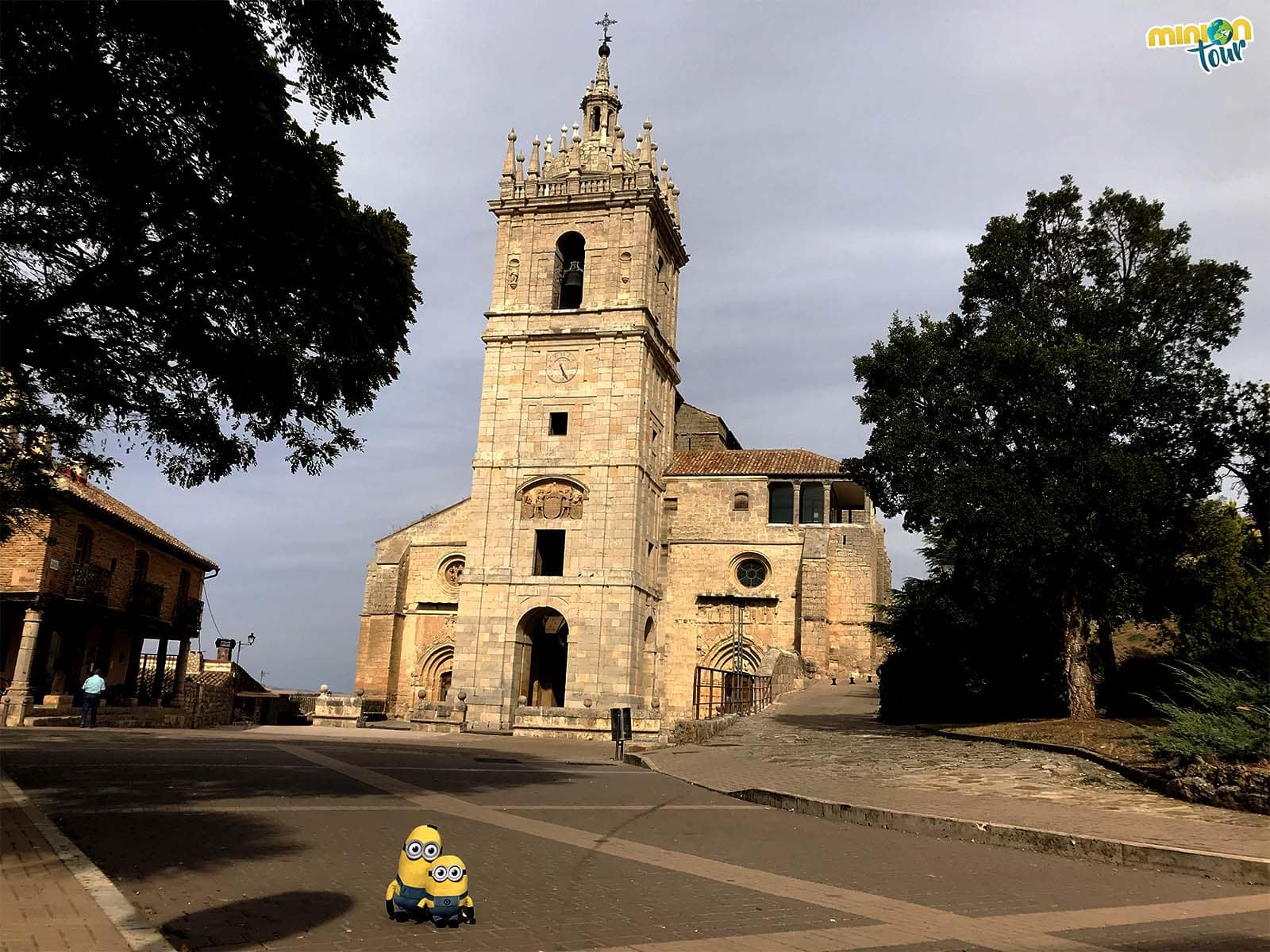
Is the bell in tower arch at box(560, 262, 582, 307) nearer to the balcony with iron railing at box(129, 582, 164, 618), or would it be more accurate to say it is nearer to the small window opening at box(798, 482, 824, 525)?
the small window opening at box(798, 482, 824, 525)

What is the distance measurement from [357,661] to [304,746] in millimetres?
21766

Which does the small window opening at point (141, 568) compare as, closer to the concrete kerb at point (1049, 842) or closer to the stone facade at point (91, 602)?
the stone facade at point (91, 602)

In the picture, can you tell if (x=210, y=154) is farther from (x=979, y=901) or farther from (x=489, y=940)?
(x=979, y=901)

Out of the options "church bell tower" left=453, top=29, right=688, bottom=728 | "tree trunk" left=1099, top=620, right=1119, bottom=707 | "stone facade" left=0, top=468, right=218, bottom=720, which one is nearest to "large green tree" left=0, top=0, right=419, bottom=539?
"stone facade" left=0, top=468, right=218, bottom=720

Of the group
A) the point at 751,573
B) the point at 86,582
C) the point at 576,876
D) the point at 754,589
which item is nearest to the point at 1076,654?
→ the point at 576,876

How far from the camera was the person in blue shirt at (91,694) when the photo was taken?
22.6 metres

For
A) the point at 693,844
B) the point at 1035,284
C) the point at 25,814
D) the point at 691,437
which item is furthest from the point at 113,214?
the point at 691,437

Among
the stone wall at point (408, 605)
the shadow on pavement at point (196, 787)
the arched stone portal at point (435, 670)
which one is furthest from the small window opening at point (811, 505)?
the shadow on pavement at point (196, 787)

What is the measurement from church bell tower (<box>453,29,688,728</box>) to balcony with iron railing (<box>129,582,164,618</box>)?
33.7 ft

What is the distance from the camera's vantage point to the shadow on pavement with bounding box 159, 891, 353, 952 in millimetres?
5113

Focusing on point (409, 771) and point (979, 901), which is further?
point (409, 771)

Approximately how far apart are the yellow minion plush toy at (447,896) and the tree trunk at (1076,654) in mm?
15817

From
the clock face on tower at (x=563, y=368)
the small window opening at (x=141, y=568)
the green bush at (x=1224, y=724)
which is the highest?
the clock face on tower at (x=563, y=368)

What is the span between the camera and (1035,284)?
2016 cm
